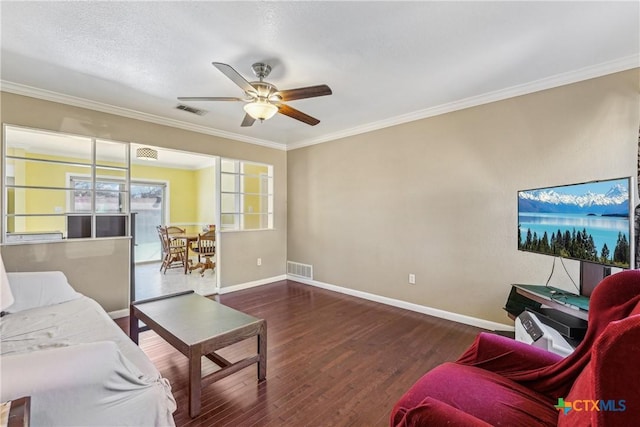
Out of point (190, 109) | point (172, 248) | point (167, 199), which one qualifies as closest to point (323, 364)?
point (190, 109)

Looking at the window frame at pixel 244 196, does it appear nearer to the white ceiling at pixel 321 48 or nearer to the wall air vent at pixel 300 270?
the wall air vent at pixel 300 270

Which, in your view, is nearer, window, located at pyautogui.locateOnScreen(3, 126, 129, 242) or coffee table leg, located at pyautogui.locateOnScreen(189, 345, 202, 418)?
coffee table leg, located at pyautogui.locateOnScreen(189, 345, 202, 418)

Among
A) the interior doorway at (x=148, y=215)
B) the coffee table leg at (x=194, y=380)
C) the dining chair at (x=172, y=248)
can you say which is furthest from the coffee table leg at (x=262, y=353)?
the interior doorway at (x=148, y=215)

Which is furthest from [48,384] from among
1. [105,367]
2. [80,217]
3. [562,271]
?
[562,271]

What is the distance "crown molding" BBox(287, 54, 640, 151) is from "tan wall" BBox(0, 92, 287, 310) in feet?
6.33

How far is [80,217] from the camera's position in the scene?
3.19 meters

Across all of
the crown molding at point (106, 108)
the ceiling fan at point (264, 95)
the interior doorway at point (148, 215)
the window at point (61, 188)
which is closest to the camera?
the ceiling fan at point (264, 95)

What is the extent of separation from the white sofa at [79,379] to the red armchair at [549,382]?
3.90 feet

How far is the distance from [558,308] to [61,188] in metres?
4.90

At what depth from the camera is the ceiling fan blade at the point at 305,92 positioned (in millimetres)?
2150

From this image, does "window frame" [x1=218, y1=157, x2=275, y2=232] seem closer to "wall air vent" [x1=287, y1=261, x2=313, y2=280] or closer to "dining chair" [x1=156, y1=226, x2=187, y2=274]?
"wall air vent" [x1=287, y1=261, x2=313, y2=280]

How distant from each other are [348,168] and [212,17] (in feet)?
9.31

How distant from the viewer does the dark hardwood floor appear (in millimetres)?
1774

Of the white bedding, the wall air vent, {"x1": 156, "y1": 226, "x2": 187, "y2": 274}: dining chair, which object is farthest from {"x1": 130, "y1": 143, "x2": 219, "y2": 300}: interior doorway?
the white bedding
